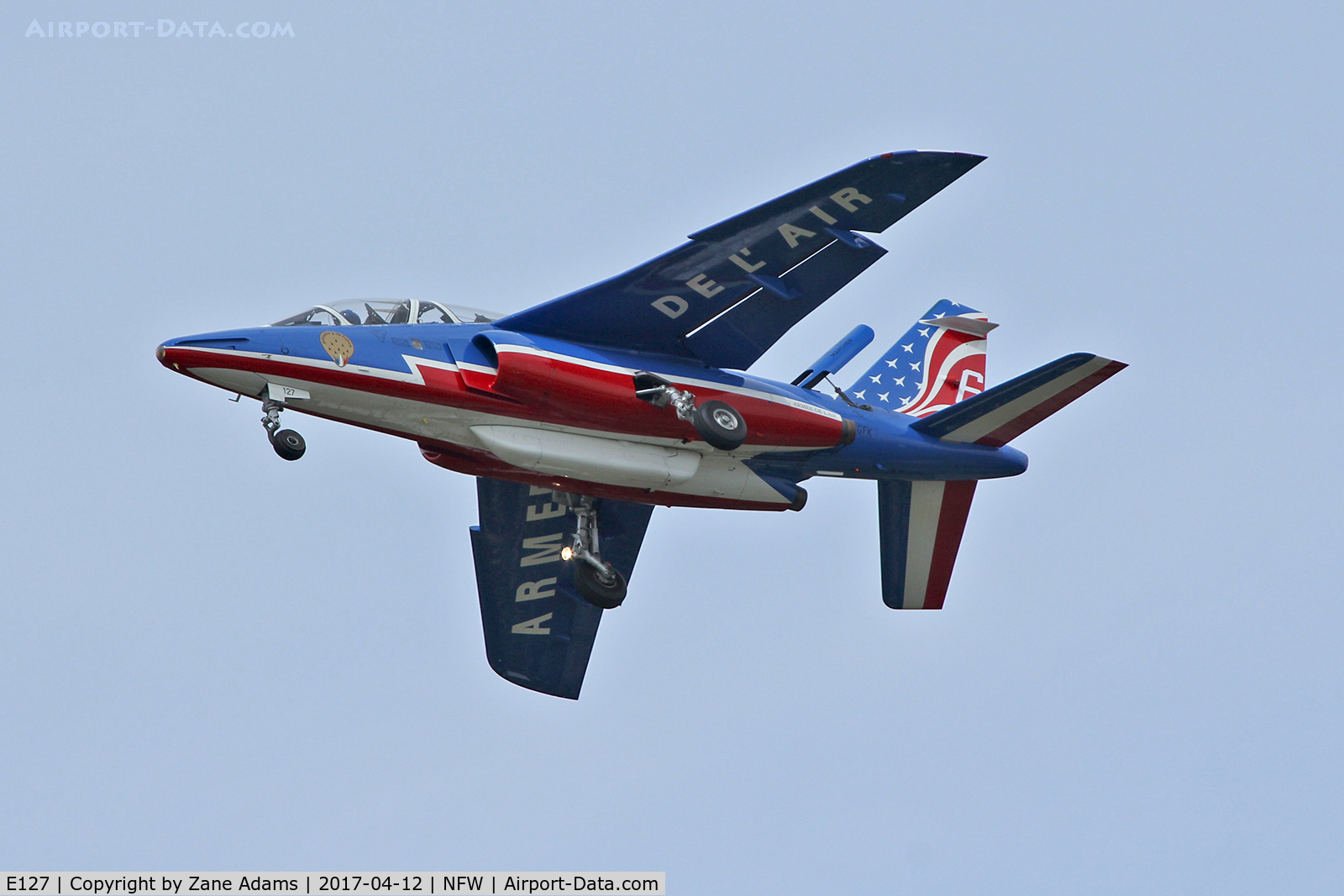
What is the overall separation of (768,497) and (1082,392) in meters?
5.24

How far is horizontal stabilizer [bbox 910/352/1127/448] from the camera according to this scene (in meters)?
24.7

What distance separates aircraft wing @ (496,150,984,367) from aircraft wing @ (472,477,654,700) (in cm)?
455

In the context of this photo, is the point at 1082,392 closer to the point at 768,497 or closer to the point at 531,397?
the point at 768,497

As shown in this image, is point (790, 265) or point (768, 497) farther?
point (768, 497)

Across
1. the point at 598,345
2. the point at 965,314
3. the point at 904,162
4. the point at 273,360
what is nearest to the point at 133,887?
the point at 273,360

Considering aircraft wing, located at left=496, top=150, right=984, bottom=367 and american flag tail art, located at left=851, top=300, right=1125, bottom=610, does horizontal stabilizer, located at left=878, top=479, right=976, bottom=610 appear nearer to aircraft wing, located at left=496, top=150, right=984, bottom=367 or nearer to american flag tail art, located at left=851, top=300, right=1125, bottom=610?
american flag tail art, located at left=851, top=300, right=1125, bottom=610

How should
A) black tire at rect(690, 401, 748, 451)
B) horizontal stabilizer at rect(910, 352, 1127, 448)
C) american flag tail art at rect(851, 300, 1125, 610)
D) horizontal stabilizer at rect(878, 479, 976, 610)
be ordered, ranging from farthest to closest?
horizontal stabilizer at rect(878, 479, 976, 610), american flag tail art at rect(851, 300, 1125, 610), horizontal stabilizer at rect(910, 352, 1127, 448), black tire at rect(690, 401, 748, 451)

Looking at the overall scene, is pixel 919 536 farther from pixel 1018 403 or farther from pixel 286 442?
pixel 286 442

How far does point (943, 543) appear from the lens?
91.6 ft

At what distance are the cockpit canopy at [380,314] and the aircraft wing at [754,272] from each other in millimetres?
710

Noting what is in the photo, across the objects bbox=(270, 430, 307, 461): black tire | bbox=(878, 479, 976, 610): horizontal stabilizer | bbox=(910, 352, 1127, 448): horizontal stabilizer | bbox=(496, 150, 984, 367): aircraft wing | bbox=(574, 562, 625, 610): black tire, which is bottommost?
bbox=(574, 562, 625, 610): black tire

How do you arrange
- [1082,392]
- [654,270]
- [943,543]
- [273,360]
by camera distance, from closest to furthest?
[273,360], [654,270], [1082,392], [943,543]

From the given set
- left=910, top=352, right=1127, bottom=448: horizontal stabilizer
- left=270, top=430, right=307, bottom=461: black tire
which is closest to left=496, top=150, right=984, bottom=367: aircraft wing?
left=910, top=352, right=1127, bottom=448: horizontal stabilizer

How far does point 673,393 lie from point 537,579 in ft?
22.8
